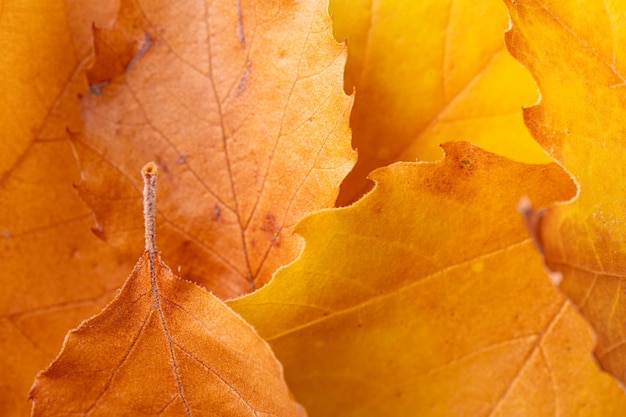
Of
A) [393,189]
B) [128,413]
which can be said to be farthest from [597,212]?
[128,413]

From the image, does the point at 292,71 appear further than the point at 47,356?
No

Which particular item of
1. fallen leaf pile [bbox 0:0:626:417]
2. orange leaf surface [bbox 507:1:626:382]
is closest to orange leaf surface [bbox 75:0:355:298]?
fallen leaf pile [bbox 0:0:626:417]

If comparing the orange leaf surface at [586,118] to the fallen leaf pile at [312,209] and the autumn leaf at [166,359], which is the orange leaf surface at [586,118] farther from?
the autumn leaf at [166,359]

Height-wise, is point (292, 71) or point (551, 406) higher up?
point (292, 71)

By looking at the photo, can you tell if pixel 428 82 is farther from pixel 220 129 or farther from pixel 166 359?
pixel 166 359

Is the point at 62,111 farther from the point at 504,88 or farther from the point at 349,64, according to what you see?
the point at 504,88

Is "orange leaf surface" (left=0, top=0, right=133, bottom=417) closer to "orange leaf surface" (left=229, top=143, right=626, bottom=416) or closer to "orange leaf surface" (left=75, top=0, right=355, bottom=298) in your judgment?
"orange leaf surface" (left=75, top=0, right=355, bottom=298)

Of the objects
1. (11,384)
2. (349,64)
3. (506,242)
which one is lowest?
(11,384)

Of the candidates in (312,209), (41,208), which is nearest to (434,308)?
(312,209)
